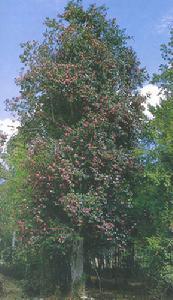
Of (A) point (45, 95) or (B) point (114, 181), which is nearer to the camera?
(B) point (114, 181)

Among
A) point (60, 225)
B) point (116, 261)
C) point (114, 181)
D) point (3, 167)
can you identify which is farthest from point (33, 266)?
point (3, 167)

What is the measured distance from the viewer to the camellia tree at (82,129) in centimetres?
→ 2069

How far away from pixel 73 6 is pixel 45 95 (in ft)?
15.9

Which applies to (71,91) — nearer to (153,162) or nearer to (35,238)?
(153,162)

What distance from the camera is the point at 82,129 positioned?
21172 mm

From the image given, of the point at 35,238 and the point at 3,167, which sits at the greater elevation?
the point at 3,167

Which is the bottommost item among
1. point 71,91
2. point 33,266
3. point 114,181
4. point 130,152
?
point 33,266

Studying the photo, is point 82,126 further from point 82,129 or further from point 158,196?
point 158,196

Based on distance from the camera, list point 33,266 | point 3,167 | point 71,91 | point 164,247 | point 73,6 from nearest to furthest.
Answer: point 164,247 → point 71,91 → point 73,6 → point 33,266 → point 3,167

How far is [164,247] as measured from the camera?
62.4 ft

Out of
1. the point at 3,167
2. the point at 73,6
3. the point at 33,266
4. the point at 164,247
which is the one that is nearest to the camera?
the point at 164,247

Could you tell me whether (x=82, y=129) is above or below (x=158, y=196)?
above

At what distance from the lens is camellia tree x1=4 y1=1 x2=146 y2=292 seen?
2069 cm

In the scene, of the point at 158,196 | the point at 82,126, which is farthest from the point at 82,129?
the point at 158,196
